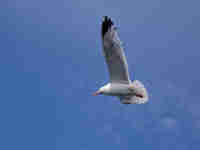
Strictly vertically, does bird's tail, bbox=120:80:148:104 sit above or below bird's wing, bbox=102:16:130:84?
below

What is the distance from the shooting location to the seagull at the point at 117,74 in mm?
26328

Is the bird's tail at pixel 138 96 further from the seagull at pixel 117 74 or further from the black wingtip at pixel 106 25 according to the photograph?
the black wingtip at pixel 106 25

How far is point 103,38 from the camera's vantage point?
26.4 meters

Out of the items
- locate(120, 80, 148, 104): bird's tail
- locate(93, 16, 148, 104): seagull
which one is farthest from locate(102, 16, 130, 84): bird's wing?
locate(120, 80, 148, 104): bird's tail

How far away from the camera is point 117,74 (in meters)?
27.6

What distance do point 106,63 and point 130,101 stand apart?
94.7 inches

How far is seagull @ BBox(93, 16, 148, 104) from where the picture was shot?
86.4 ft

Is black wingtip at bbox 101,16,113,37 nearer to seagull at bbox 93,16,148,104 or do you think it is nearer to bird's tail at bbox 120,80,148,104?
seagull at bbox 93,16,148,104

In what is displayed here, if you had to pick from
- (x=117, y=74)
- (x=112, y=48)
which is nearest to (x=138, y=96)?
(x=117, y=74)

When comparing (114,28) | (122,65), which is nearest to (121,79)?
(122,65)

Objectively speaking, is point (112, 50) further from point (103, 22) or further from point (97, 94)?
point (97, 94)

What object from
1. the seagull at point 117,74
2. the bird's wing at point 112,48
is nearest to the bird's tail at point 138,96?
the seagull at point 117,74

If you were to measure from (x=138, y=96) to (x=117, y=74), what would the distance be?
1.60 meters

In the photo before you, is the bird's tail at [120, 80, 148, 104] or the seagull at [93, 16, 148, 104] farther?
the bird's tail at [120, 80, 148, 104]
